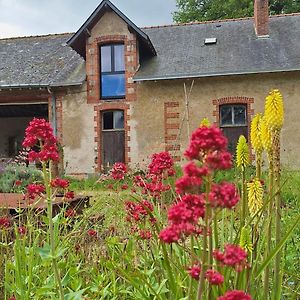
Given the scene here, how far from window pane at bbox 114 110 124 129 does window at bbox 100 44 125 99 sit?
572 mm

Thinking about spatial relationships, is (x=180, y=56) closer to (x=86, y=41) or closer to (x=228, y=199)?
(x=86, y=41)

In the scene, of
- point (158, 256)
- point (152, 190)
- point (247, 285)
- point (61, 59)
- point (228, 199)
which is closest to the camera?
point (228, 199)

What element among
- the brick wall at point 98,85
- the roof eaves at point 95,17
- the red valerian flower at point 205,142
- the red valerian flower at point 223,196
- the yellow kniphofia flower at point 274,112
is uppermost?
the roof eaves at point 95,17

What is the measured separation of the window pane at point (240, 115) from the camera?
636 inches

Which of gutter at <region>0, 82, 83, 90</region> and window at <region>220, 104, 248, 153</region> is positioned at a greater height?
gutter at <region>0, 82, 83, 90</region>

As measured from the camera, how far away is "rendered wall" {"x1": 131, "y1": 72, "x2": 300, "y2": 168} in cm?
1550

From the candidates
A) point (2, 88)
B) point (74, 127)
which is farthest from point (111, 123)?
point (2, 88)

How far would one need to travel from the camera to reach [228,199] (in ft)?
3.84

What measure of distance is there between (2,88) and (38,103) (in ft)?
4.61

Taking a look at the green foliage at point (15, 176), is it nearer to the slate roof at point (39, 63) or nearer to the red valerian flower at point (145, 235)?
the slate roof at point (39, 63)

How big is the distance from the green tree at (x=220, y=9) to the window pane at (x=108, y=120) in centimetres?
1604

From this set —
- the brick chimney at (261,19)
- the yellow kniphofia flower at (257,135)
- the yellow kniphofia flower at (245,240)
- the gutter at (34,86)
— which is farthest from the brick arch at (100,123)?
the yellow kniphofia flower at (245,240)

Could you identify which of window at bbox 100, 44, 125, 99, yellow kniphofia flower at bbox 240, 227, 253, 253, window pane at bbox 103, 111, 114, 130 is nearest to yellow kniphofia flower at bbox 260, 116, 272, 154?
yellow kniphofia flower at bbox 240, 227, 253, 253

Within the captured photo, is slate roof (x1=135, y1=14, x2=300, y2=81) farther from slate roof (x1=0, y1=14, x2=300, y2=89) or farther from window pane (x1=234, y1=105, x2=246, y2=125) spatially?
window pane (x1=234, y1=105, x2=246, y2=125)
